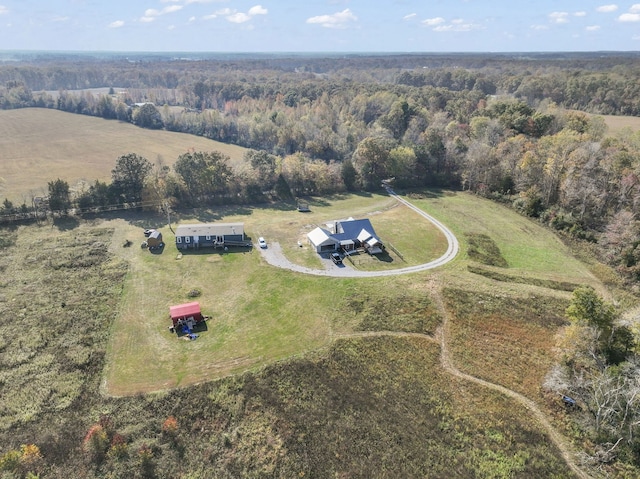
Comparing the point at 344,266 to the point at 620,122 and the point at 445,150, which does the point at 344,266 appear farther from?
the point at 620,122

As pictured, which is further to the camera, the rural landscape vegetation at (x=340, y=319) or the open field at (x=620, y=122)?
the open field at (x=620, y=122)

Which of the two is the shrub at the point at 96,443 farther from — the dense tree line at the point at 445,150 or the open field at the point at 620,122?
the open field at the point at 620,122

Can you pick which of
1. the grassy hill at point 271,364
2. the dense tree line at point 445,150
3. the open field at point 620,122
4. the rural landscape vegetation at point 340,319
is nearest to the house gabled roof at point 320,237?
the grassy hill at point 271,364

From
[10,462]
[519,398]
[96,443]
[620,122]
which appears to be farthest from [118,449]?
[620,122]

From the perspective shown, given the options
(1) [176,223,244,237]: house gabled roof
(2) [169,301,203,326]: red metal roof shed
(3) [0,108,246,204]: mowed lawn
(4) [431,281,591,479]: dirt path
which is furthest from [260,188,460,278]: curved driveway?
(3) [0,108,246,204]: mowed lawn

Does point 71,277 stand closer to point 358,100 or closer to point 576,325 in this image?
point 576,325
